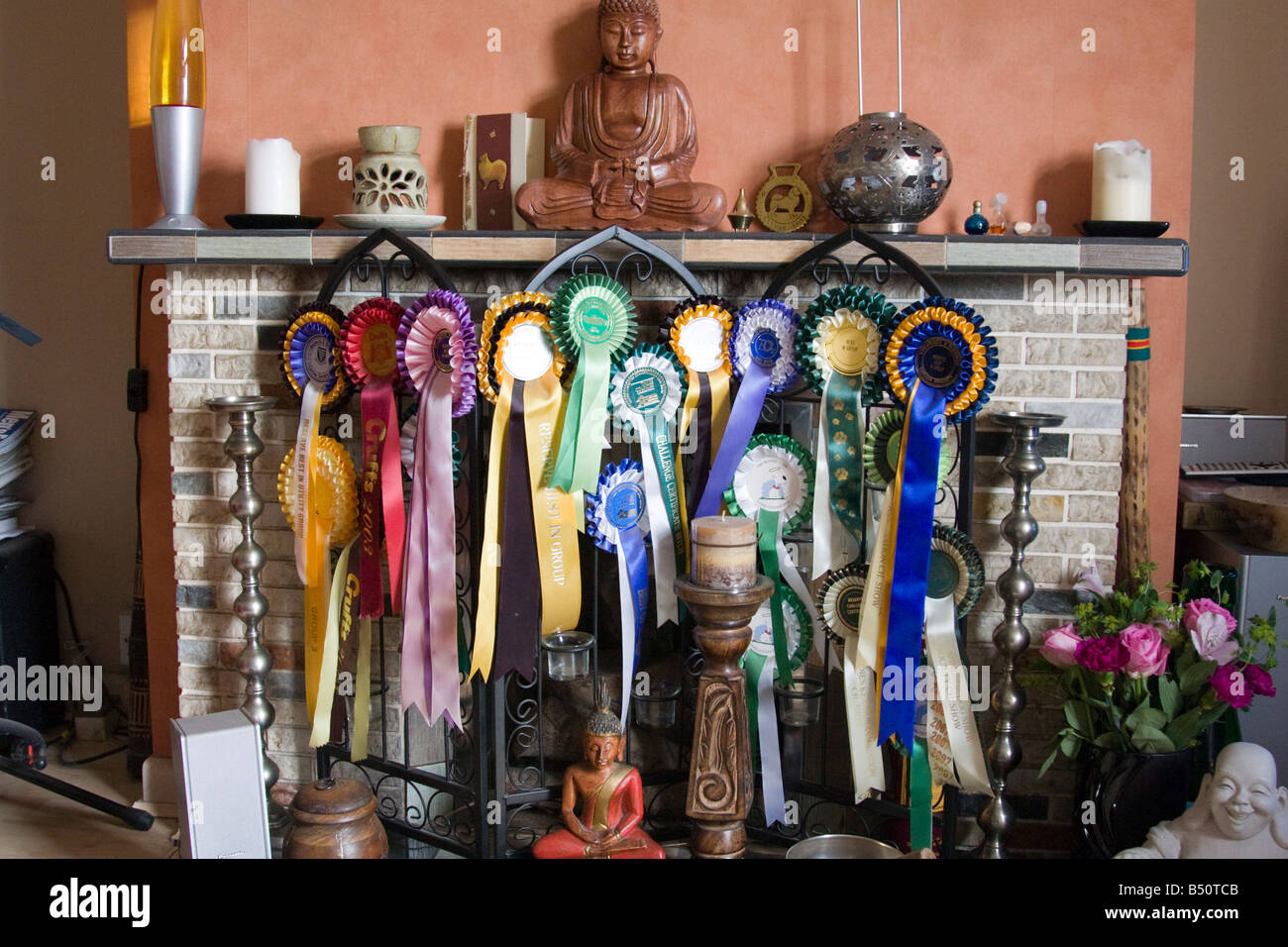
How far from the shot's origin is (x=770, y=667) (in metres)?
2.26

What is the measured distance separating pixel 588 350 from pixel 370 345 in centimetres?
46

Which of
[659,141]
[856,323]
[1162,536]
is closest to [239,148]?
[659,141]

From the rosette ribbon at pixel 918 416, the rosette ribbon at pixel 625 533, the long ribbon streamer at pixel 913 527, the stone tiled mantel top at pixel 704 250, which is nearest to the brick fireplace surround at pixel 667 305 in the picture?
the stone tiled mantel top at pixel 704 250

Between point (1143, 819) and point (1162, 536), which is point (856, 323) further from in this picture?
point (1143, 819)

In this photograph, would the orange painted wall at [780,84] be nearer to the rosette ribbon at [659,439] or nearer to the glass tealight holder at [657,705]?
the rosette ribbon at [659,439]

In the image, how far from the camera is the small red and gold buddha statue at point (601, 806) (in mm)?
2129

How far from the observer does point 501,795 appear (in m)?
2.27

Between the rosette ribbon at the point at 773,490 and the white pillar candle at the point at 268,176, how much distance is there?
1.11m

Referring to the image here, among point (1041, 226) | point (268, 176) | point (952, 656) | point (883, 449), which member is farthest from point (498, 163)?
point (952, 656)

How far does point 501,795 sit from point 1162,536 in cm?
148

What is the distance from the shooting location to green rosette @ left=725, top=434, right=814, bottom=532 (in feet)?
7.29

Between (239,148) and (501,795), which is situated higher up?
(239,148)

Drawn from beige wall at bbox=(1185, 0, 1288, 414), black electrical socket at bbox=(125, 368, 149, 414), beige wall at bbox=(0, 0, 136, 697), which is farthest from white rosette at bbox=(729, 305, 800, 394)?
beige wall at bbox=(0, 0, 136, 697)

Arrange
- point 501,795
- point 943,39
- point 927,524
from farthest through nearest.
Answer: point 943,39, point 501,795, point 927,524
